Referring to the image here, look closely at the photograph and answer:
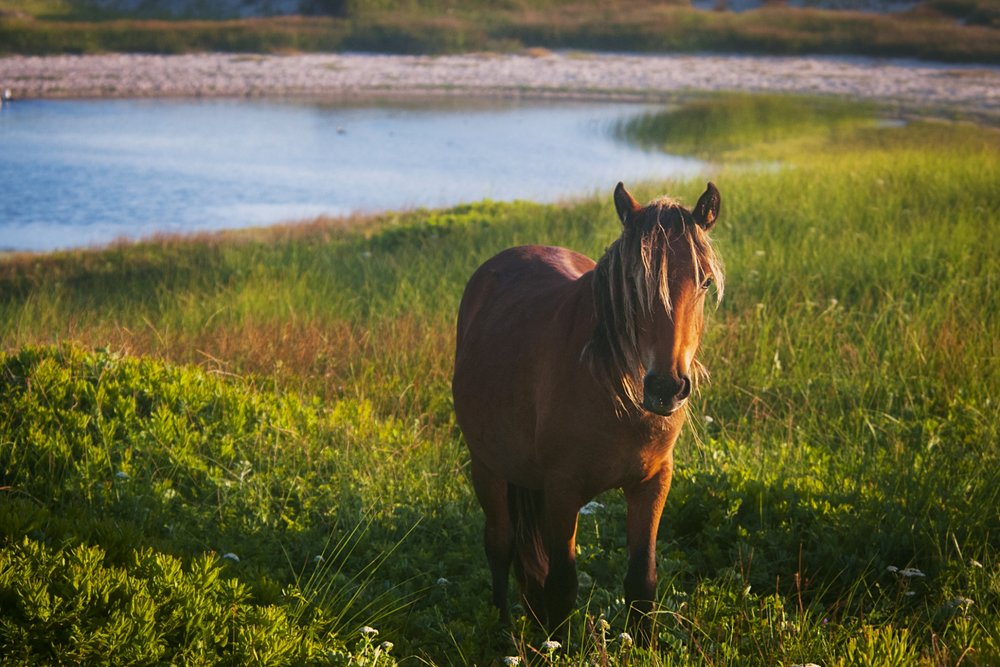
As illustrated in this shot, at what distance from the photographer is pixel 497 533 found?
4133 millimetres

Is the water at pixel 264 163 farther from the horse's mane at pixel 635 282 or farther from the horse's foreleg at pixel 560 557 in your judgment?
the horse's mane at pixel 635 282

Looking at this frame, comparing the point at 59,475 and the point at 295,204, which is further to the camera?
the point at 295,204

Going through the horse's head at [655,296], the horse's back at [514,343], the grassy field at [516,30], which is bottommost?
the horse's back at [514,343]

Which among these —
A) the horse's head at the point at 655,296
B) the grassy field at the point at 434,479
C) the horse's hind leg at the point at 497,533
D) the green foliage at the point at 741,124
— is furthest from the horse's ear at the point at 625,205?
the green foliage at the point at 741,124

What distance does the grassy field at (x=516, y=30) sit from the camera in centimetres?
3631

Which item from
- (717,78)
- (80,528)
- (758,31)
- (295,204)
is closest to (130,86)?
(295,204)

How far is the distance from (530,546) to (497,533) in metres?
0.15

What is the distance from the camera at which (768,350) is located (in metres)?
6.79

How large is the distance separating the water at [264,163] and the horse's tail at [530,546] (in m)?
11.4

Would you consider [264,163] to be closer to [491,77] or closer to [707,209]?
[491,77]

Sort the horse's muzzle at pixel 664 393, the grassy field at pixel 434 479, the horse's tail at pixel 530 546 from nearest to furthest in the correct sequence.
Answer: the horse's muzzle at pixel 664 393
the grassy field at pixel 434 479
the horse's tail at pixel 530 546

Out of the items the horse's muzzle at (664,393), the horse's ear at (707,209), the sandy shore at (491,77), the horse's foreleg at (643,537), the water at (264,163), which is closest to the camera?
the horse's muzzle at (664,393)

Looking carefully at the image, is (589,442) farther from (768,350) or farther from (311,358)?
(311,358)

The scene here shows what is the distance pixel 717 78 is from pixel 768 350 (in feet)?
100
